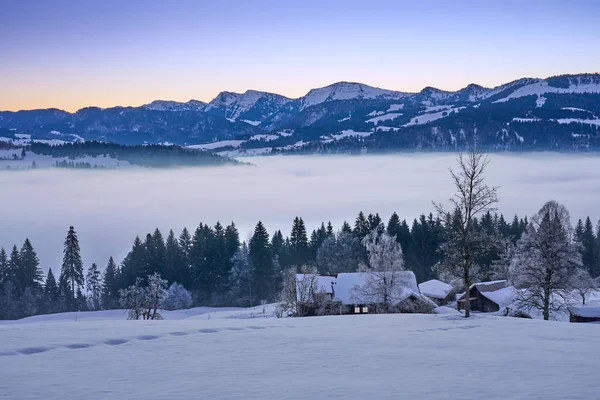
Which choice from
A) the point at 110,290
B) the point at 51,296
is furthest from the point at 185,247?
the point at 51,296

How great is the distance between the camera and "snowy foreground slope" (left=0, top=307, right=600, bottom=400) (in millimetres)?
12453

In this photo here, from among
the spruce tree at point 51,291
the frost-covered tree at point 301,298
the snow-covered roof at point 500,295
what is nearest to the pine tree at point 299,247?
the spruce tree at point 51,291

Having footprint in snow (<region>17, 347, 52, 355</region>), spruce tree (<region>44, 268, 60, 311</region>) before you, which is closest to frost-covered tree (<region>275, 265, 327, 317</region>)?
footprint in snow (<region>17, 347, 52, 355</region>)

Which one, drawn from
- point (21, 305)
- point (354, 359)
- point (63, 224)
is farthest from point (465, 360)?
point (63, 224)

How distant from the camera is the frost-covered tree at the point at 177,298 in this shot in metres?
86.3

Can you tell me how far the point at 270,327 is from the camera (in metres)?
23.2

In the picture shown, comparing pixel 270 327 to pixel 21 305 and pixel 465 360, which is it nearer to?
pixel 465 360

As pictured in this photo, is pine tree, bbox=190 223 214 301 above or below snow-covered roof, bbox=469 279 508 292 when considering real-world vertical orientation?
below

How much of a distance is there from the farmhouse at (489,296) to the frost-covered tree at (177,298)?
144ft

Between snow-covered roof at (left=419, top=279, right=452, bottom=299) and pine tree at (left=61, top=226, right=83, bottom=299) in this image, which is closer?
snow-covered roof at (left=419, top=279, right=452, bottom=299)

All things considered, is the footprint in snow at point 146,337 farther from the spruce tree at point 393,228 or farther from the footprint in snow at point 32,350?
the spruce tree at point 393,228

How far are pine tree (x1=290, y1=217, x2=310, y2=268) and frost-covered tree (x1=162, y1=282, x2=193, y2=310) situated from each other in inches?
852

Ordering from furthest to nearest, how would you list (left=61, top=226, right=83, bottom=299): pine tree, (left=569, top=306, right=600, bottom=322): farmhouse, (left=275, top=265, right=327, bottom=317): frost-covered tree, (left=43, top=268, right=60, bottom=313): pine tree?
(left=61, top=226, right=83, bottom=299): pine tree < (left=43, top=268, right=60, bottom=313): pine tree < (left=569, top=306, right=600, bottom=322): farmhouse < (left=275, top=265, right=327, bottom=317): frost-covered tree

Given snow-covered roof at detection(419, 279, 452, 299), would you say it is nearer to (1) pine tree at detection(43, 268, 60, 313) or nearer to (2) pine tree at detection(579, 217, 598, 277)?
(2) pine tree at detection(579, 217, 598, 277)
